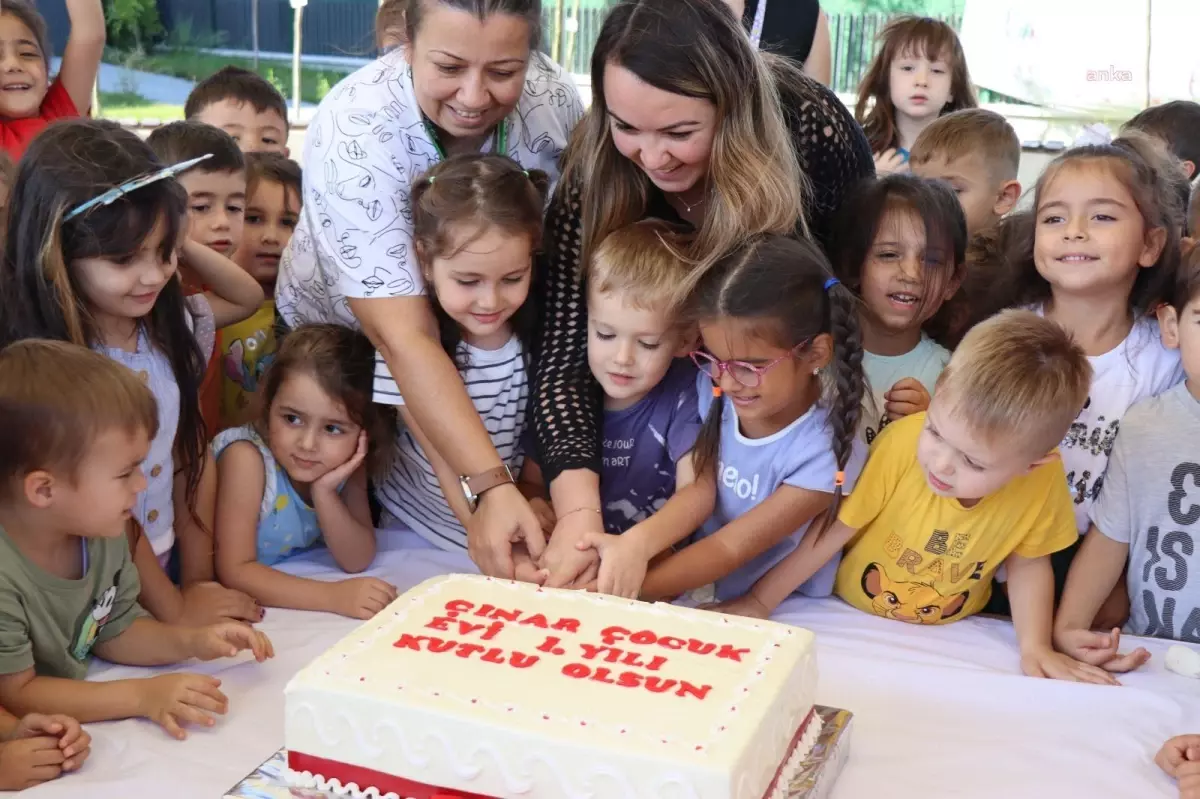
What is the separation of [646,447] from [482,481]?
349 mm

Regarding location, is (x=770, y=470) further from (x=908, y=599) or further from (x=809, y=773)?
(x=809, y=773)

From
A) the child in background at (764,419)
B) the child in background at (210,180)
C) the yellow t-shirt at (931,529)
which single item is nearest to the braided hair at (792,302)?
the child in background at (764,419)

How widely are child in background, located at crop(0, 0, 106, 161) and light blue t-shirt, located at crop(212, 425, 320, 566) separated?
4.70 ft

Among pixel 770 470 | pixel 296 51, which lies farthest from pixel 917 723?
pixel 296 51

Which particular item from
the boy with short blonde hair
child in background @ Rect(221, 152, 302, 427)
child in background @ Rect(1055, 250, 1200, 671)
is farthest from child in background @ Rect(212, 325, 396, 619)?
child in background @ Rect(1055, 250, 1200, 671)

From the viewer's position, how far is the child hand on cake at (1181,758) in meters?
1.65

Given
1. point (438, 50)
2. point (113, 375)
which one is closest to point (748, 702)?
point (113, 375)

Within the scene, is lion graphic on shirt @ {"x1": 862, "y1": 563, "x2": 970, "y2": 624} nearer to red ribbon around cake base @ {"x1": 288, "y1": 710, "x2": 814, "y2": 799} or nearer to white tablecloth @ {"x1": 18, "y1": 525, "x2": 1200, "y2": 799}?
white tablecloth @ {"x1": 18, "y1": 525, "x2": 1200, "y2": 799}

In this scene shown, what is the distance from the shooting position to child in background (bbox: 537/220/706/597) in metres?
2.01

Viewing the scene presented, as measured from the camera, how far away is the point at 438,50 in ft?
6.38

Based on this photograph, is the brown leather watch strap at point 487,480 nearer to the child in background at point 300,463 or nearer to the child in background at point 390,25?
the child in background at point 300,463

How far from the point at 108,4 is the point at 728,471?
4133mm

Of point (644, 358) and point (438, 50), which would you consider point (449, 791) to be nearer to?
point (644, 358)

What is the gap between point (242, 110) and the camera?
349cm
